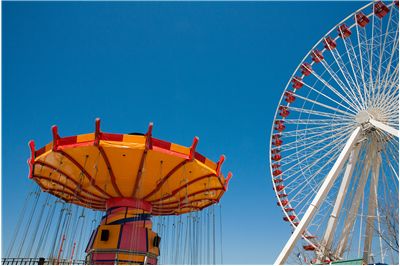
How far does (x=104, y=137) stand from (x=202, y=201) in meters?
7.12

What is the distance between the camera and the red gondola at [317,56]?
867 inches

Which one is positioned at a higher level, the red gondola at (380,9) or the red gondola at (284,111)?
the red gondola at (380,9)

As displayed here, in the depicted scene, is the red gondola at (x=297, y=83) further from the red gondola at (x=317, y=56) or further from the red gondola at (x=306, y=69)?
the red gondola at (x=317, y=56)

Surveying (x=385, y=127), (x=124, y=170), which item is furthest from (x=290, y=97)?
(x=124, y=170)

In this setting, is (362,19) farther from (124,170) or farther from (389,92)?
(124,170)

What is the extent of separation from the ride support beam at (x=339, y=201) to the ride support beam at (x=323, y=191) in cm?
82

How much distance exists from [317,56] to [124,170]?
1523 cm

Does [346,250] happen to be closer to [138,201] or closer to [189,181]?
[189,181]

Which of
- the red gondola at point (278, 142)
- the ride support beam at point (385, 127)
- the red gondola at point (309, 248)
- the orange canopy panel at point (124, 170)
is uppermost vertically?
the red gondola at point (278, 142)

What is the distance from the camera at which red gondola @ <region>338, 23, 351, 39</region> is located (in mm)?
20922

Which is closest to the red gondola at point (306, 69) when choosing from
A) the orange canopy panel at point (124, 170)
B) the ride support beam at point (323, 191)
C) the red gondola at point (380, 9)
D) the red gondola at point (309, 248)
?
the red gondola at point (380, 9)

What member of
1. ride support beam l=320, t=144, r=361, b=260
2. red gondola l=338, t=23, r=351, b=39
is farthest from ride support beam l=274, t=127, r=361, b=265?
red gondola l=338, t=23, r=351, b=39

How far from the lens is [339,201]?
18844 millimetres

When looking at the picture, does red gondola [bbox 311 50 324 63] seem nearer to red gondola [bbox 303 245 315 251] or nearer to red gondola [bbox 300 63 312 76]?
red gondola [bbox 300 63 312 76]
